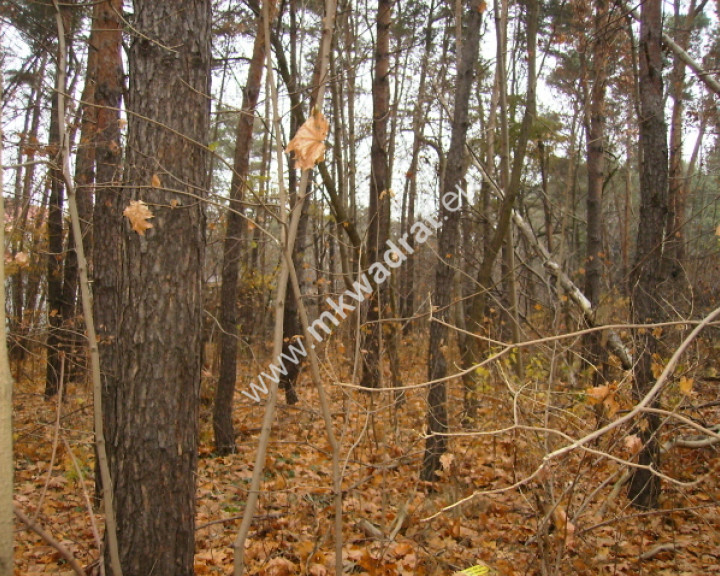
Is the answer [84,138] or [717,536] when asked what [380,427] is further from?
[84,138]

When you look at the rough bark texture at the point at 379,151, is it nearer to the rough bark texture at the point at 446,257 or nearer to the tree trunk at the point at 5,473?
the rough bark texture at the point at 446,257

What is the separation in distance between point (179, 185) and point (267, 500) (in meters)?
3.03

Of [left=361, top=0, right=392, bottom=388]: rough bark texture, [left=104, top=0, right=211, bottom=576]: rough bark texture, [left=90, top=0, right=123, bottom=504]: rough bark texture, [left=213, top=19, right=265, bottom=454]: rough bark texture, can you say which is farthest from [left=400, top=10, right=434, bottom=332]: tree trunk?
[left=104, top=0, right=211, bottom=576]: rough bark texture

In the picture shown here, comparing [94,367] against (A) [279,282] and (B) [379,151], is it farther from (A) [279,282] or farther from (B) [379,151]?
(B) [379,151]

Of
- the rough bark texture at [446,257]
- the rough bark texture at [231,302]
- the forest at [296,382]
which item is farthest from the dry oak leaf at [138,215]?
the rough bark texture at [231,302]

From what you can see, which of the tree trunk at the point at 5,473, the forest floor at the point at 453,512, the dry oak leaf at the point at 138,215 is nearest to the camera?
the tree trunk at the point at 5,473

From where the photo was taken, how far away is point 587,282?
8641 mm

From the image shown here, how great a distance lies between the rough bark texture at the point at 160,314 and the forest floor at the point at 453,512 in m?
0.38

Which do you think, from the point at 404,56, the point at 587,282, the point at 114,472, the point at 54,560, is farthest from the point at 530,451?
the point at 404,56

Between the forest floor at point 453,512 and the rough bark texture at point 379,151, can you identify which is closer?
the forest floor at point 453,512

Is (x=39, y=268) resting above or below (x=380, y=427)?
above

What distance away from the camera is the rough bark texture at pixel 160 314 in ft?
9.05

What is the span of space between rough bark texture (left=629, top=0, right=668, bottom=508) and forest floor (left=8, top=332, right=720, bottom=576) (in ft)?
0.90

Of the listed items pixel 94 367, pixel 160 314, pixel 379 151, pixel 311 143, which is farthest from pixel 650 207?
pixel 94 367
